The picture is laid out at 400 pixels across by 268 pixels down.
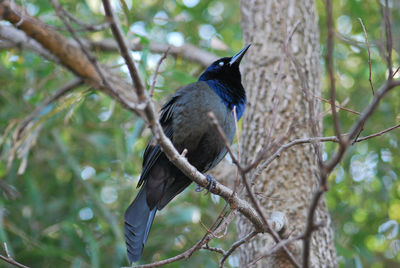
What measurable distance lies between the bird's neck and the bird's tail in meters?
0.83

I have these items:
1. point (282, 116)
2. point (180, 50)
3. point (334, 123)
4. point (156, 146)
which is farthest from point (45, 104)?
point (334, 123)

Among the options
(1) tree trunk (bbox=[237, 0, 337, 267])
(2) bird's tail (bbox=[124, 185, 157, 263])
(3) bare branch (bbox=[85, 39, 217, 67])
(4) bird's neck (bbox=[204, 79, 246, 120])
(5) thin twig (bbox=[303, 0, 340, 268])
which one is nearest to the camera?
(5) thin twig (bbox=[303, 0, 340, 268])

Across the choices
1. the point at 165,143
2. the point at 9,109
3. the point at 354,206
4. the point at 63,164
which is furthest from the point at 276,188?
the point at 9,109

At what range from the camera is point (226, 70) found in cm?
362

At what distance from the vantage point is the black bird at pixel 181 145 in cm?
303

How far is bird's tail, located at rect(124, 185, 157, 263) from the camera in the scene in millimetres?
3023

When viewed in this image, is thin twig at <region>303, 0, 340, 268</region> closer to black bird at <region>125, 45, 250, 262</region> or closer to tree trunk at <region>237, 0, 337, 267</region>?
tree trunk at <region>237, 0, 337, 267</region>

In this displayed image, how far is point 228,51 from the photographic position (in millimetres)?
5078

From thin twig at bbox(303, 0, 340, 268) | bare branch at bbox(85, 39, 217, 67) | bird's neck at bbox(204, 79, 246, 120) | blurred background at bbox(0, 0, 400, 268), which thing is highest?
thin twig at bbox(303, 0, 340, 268)

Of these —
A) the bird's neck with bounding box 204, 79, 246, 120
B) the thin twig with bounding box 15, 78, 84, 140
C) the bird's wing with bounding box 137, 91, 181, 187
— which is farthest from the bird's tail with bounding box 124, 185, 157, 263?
the thin twig with bounding box 15, 78, 84, 140

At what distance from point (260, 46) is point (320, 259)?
1738 millimetres

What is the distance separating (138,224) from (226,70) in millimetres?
1348

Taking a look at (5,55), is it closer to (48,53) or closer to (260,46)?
(48,53)

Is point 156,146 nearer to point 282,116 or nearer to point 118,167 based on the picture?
point 282,116
